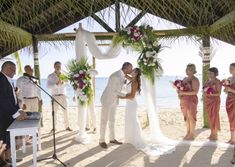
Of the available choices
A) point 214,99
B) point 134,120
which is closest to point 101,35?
point 134,120

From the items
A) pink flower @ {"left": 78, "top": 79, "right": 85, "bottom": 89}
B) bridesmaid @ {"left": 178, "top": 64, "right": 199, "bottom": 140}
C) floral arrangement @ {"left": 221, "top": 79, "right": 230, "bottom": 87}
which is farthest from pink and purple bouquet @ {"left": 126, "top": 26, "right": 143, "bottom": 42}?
floral arrangement @ {"left": 221, "top": 79, "right": 230, "bottom": 87}

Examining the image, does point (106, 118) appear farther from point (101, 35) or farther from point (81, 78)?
point (101, 35)

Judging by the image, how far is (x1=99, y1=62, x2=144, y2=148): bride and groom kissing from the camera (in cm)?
736

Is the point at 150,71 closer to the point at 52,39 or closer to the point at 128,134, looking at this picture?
the point at 128,134

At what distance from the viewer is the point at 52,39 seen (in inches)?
Answer: 377

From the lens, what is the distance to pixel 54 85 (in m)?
9.16

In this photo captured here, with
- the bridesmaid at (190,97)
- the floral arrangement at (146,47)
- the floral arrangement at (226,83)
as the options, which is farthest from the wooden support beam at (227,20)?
the floral arrangement at (146,47)

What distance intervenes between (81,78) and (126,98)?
116cm

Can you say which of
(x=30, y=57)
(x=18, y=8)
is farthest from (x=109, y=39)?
(x=18, y=8)

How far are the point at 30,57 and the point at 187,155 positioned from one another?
5.74 meters

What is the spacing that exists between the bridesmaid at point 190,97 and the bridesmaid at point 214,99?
241 millimetres

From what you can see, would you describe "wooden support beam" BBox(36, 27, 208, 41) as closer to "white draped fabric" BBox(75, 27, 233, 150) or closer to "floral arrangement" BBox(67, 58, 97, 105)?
"white draped fabric" BBox(75, 27, 233, 150)

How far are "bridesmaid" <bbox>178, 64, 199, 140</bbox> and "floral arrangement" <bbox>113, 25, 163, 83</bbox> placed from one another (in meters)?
0.59

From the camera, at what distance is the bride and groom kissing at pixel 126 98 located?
7363mm
